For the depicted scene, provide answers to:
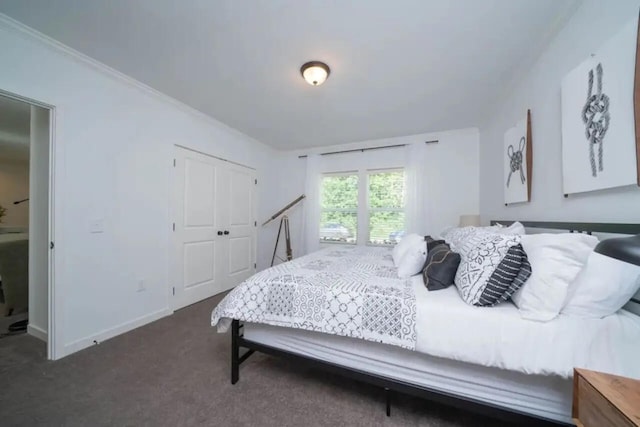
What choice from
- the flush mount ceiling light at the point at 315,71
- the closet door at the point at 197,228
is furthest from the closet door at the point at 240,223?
the flush mount ceiling light at the point at 315,71

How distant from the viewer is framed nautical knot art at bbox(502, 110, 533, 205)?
1954mm

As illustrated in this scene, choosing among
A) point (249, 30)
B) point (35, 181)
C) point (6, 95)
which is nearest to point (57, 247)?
point (35, 181)

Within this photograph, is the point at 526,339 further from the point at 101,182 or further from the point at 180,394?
the point at 101,182

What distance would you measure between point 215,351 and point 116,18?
8.45 ft

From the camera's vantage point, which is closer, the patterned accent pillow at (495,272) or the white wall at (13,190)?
the patterned accent pillow at (495,272)

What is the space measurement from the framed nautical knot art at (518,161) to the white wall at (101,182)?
3.57 metres

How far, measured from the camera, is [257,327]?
1601 millimetres

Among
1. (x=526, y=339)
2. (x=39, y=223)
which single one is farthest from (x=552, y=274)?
(x=39, y=223)

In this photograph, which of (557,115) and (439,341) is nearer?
(439,341)

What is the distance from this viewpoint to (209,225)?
10.6 feet

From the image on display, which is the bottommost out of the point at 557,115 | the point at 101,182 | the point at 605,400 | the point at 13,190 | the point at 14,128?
the point at 605,400

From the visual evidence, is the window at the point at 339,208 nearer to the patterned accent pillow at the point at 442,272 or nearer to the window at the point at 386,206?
the window at the point at 386,206

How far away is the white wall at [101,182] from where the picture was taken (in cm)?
181

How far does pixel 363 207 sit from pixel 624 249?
3.53 metres
